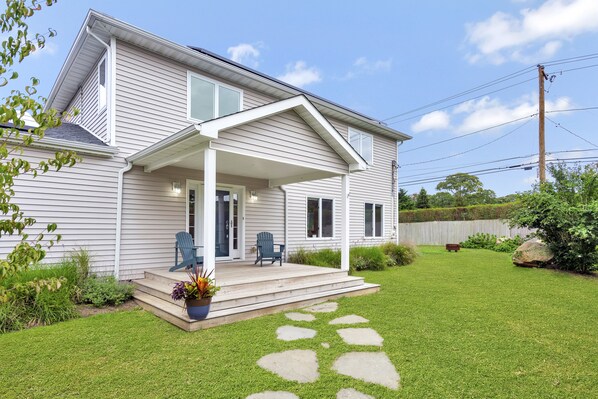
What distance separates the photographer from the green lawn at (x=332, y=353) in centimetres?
279

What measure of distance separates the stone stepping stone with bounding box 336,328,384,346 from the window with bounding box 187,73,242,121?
6.15 m

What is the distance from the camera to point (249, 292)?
5219mm

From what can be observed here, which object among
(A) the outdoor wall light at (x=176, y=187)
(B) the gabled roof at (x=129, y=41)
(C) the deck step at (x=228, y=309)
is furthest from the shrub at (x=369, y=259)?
(A) the outdoor wall light at (x=176, y=187)

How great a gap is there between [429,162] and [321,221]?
1716 cm

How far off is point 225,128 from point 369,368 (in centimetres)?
383

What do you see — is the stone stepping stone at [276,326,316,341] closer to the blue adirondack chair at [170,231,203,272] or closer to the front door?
the blue adirondack chair at [170,231,203,272]

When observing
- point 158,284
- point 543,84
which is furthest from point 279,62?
point 158,284

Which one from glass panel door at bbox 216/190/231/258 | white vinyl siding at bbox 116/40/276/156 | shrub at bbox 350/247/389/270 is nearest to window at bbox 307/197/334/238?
shrub at bbox 350/247/389/270

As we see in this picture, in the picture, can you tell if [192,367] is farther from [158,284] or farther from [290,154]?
[290,154]

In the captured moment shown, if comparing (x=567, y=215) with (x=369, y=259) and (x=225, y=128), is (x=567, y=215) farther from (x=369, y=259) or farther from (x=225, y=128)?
A: (x=225, y=128)

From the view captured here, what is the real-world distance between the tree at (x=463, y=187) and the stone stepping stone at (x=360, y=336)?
105 ft

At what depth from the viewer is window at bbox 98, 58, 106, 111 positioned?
→ 7152 mm

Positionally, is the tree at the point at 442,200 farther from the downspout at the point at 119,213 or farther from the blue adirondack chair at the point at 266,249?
the downspout at the point at 119,213

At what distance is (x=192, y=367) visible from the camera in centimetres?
320
